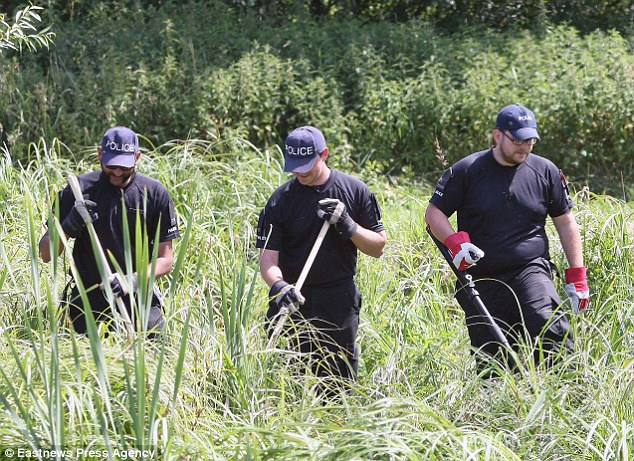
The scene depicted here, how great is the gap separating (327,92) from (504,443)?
6206 millimetres

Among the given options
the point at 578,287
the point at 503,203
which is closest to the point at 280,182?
the point at 503,203

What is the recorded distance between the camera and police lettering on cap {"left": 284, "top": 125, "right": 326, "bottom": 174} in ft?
16.1

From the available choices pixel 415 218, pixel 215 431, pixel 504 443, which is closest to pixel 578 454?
pixel 504 443

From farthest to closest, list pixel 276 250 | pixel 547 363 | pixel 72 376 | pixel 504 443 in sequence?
pixel 276 250 < pixel 547 363 < pixel 504 443 < pixel 72 376

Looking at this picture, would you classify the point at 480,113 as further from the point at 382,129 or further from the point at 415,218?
the point at 415,218

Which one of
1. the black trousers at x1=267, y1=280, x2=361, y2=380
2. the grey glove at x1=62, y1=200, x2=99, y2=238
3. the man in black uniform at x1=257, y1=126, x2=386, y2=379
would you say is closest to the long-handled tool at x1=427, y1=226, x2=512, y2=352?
the man in black uniform at x1=257, y1=126, x2=386, y2=379

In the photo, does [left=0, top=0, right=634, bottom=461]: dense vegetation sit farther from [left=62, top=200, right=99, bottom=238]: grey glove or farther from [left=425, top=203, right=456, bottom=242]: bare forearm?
[left=425, top=203, right=456, bottom=242]: bare forearm

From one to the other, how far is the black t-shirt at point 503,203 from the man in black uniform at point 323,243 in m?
0.49

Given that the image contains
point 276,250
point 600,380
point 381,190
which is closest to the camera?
point 600,380

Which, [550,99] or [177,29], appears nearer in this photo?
[550,99]

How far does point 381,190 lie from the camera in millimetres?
8820

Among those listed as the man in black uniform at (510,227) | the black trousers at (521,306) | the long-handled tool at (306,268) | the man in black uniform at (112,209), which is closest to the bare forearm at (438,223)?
the man in black uniform at (510,227)

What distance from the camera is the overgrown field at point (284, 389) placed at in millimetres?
3281

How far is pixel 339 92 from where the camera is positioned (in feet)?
32.1
